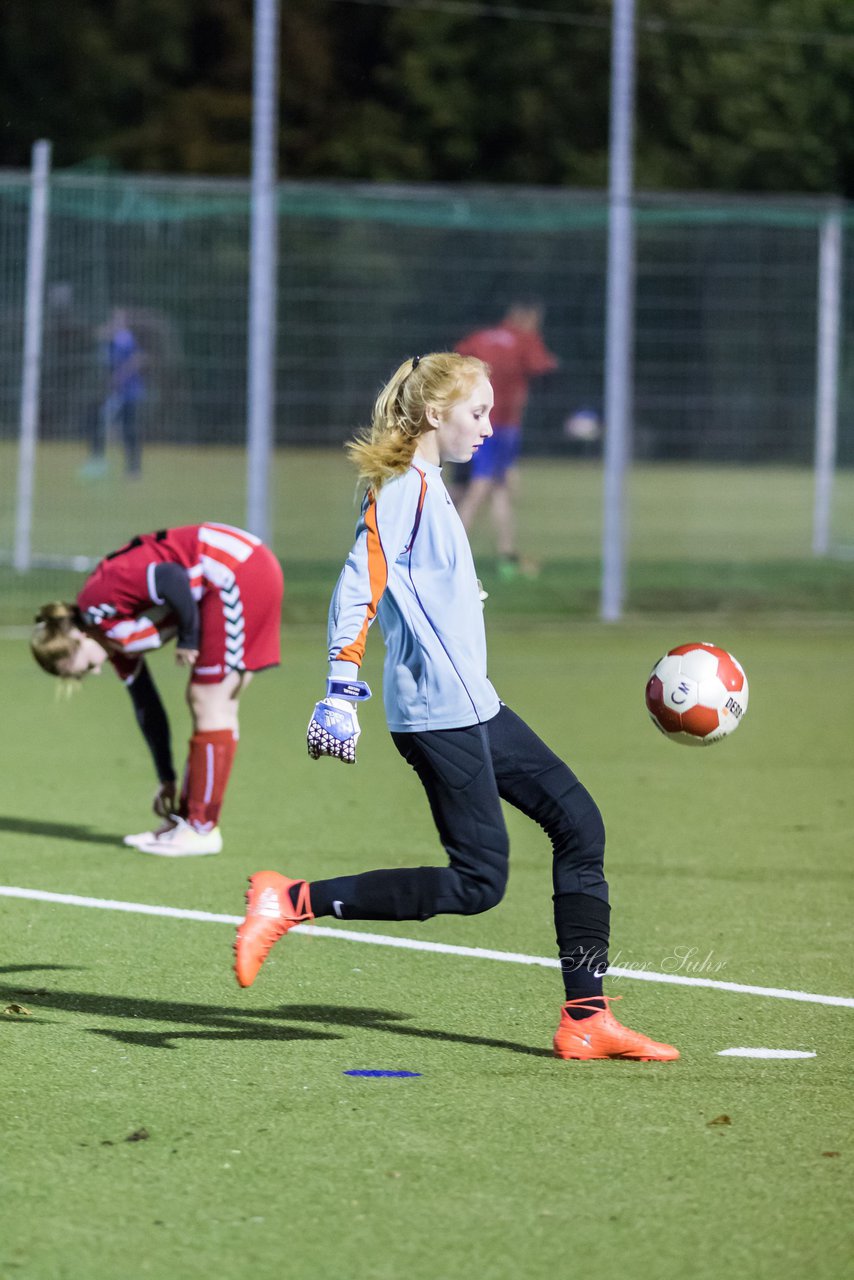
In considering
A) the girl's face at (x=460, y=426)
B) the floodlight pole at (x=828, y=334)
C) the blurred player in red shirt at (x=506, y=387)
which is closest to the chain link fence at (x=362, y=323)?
the floodlight pole at (x=828, y=334)

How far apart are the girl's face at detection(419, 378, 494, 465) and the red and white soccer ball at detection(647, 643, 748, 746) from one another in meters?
1.04

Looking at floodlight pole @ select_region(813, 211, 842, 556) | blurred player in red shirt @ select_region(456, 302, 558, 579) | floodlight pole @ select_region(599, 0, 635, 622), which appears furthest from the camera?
blurred player in red shirt @ select_region(456, 302, 558, 579)

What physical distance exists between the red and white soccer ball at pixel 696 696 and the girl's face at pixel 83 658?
2.57m

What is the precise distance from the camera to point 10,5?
5031cm

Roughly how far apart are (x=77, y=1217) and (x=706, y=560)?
16244 millimetres

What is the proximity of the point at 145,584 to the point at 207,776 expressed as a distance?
28.3 inches

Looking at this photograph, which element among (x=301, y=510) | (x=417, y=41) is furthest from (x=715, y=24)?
(x=301, y=510)

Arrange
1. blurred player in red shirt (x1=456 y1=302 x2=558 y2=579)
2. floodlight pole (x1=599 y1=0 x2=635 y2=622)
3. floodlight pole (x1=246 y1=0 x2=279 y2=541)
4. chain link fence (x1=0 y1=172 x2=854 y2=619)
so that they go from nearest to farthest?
floodlight pole (x1=246 y1=0 x2=279 y2=541)
floodlight pole (x1=599 y1=0 x2=635 y2=622)
chain link fence (x1=0 y1=172 x2=854 y2=619)
blurred player in red shirt (x1=456 y1=302 x2=558 y2=579)

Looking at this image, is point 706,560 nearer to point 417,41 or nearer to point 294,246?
point 294,246

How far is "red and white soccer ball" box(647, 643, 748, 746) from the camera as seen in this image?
5.98 meters

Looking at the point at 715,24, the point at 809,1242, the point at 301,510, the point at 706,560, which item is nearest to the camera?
the point at 809,1242

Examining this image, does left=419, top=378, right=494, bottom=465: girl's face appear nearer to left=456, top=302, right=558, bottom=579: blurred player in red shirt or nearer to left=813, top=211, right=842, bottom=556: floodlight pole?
left=456, top=302, right=558, bottom=579: blurred player in red shirt

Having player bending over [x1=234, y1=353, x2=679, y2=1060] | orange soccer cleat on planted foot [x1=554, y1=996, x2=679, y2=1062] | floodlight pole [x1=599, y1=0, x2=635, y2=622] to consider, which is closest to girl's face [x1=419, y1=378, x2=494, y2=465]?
player bending over [x1=234, y1=353, x2=679, y2=1060]

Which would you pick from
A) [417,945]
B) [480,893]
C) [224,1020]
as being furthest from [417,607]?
[417,945]
